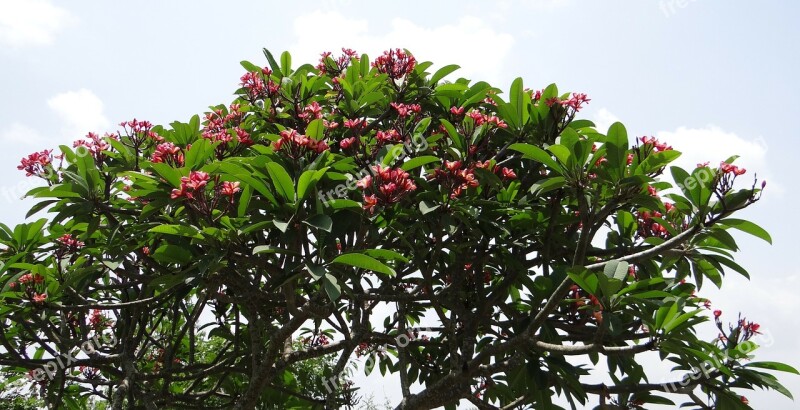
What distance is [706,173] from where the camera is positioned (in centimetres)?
283

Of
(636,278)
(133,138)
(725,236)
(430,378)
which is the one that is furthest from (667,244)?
(133,138)

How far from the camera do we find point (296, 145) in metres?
2.98

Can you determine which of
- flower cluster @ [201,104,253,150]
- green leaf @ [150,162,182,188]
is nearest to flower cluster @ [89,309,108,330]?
flower cluster @ [201,104,253,150]

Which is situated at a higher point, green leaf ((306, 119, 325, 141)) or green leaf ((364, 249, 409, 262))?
green leaf ((306, 119, 325, 141))

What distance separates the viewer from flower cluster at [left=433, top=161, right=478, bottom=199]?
3.07 m

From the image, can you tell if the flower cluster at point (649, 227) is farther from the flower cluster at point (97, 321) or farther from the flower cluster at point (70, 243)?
the flower cluster at point (97, 321)

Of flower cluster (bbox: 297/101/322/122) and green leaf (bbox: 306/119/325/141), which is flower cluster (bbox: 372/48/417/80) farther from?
green leaf (bbox: 306/119/325/141)

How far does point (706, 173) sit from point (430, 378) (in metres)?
2.53

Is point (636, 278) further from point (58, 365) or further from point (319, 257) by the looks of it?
point (58, 365)

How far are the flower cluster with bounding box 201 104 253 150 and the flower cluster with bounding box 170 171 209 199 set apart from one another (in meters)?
0.74

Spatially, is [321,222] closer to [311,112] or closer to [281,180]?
[281,180]

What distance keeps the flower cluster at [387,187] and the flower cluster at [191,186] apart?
0.65m

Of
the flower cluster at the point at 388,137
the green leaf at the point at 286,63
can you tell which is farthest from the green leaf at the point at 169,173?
the green leaf at the point at 286,63

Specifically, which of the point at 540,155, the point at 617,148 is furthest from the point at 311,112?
the point at 617,148
